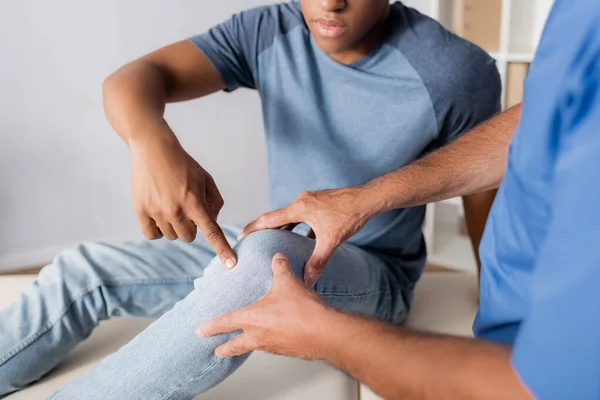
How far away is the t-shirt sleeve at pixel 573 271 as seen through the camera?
1.26ft

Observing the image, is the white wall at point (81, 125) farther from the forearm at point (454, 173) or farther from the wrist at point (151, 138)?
the forearm at point (454, 173)

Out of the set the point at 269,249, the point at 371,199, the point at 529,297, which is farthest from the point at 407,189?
the point at 529,297

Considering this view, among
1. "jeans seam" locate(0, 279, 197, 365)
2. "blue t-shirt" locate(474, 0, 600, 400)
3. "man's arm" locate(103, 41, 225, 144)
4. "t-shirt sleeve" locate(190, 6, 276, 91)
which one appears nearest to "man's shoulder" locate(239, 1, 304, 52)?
"t-shirt sleeve" locate(190, 6, 276, 91)

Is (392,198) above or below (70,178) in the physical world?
above

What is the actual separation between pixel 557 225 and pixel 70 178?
1.88 meters

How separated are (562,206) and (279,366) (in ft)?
2.11

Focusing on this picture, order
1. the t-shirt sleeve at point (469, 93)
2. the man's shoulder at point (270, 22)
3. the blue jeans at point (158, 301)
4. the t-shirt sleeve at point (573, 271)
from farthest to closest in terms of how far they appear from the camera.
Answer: the man's shoulder at point (270, 22)
the t-shirt sleeve at point (469, 93)
the blue jeans at point (158, 301)
the t-shirt sleeve at point (573, 271)

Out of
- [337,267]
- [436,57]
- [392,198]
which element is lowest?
[337,267]

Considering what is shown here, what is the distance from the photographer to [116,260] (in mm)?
1032

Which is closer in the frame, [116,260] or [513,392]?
[513,392]

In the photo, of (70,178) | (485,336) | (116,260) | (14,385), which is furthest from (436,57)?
(70,178)

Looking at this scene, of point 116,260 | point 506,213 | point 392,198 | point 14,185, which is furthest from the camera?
point 14,185

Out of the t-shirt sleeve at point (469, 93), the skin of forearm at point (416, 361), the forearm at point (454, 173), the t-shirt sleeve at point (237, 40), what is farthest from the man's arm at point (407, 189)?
the t-shirt sleeve at point (237, 40)

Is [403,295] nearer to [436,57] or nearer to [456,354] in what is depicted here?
[436,57]
